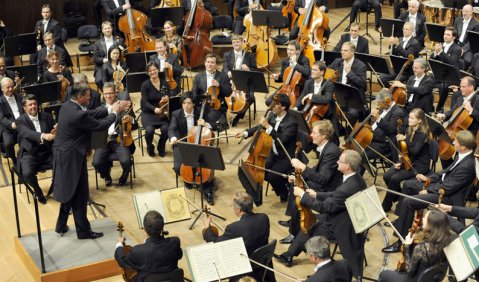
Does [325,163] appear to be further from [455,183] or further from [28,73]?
[28,73]

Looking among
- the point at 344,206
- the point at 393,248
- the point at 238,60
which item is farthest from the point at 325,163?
the point at 238,60

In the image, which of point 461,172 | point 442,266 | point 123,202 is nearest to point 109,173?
point 123,202

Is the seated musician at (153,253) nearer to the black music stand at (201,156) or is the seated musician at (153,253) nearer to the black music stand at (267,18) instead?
the black music stand at (201,156)

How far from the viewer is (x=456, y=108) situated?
33.0 feet

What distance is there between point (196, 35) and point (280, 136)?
182 inches

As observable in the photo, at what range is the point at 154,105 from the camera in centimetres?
1092

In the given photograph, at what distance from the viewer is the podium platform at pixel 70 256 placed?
25.5 ft

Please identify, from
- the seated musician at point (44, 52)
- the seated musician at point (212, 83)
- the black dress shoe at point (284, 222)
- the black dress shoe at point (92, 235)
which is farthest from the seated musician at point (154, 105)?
the black dress shoe at point (92, 235)

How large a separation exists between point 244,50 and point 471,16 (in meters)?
3.60

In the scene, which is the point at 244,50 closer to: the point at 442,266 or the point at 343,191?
the point at 343,191

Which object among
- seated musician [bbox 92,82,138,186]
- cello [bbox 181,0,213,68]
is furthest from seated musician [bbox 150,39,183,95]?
seated musician [bbox 92,82,138,186]

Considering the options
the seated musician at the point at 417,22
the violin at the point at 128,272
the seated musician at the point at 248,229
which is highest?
the seated musician at the point at 417,22

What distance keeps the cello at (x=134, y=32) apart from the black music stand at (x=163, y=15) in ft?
0.93

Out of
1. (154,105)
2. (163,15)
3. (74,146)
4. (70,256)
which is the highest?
(163,15)
